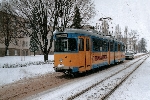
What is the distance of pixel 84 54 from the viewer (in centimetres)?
1653

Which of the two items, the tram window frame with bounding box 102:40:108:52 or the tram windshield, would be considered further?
the tram window frame with bounding box 102:40:108:52

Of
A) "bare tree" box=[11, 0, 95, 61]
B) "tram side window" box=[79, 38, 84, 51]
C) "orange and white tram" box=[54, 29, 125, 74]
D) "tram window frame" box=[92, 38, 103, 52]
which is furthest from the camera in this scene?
"bare tree" box=[11, 0, 95, 61]

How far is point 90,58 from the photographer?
17.7 meters

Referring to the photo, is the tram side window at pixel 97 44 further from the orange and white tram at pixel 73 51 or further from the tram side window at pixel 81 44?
the tram side window at pixel 81 44

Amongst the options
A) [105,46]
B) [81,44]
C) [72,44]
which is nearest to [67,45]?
[72,44]

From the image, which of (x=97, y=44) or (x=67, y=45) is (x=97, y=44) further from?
(x=67, y=45)

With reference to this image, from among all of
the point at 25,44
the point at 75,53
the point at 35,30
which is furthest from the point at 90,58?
the point at 25,44

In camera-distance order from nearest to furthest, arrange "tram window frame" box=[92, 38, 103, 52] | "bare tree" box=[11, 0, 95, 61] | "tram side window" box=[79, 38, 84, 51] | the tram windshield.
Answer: the tram windshield, "tram side window" box=[79, 38, 84, 51], "tram window frame" box=[92, 38, 103, 52], "bare tree" box=[11, 0, 95, 61]

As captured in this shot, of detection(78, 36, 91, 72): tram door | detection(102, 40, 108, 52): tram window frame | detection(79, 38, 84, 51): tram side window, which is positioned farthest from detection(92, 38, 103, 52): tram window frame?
detection(79, 38, 84, 51): tram side window

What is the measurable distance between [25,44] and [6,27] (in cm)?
1938

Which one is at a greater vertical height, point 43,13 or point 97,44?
point 43,13

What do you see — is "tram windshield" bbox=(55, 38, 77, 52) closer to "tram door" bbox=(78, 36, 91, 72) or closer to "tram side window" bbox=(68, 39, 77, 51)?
"tram side window" bbox=(68, 39, 77, 51)

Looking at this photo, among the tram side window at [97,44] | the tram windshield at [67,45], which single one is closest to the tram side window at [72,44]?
the tram windshield at [67,45]

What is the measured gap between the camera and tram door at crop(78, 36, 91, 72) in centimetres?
1606
